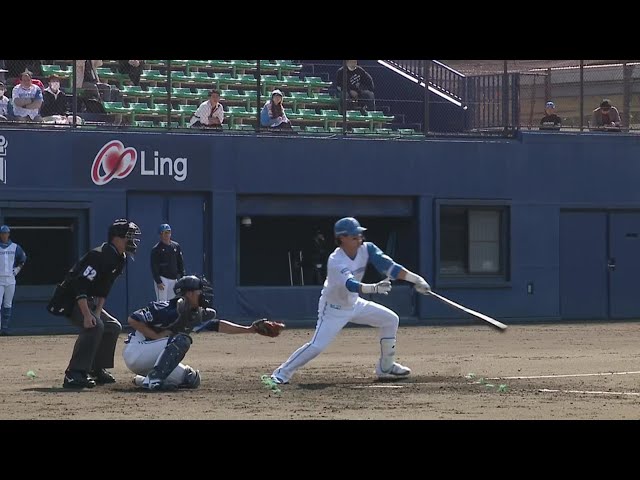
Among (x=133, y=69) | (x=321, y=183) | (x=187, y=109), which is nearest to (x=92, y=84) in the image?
(x=133, y=69)

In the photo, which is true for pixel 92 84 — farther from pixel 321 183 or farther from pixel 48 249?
pixel 321 183

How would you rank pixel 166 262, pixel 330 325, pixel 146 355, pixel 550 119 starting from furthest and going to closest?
pixel 550 119, pixel 166 262, pixel 330 325, pixel 146 355

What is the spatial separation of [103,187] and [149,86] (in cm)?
331

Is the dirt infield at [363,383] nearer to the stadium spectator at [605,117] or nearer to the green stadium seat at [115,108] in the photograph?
the green stadium seat at [115,108]

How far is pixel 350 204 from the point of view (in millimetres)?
24578

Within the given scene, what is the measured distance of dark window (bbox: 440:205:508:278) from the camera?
2548cm

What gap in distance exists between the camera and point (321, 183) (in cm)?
2406

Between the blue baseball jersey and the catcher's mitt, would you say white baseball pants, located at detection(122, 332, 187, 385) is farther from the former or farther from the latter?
the blue baseball jersey

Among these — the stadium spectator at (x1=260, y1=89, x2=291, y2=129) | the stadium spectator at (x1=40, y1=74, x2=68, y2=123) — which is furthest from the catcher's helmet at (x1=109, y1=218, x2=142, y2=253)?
the stadium spectator at (x1=260, y1=89, x2=291, y2=129)

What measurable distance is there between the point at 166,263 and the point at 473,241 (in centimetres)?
742

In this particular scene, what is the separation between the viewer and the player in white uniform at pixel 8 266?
21.3 meters

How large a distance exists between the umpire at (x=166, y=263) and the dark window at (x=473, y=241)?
6387mm

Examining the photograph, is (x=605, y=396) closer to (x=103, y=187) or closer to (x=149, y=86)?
(x=103, y=187)

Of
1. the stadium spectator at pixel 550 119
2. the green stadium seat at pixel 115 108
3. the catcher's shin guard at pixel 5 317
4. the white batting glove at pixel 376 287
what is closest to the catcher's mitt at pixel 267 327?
the white batting glove at pixel 376 287
